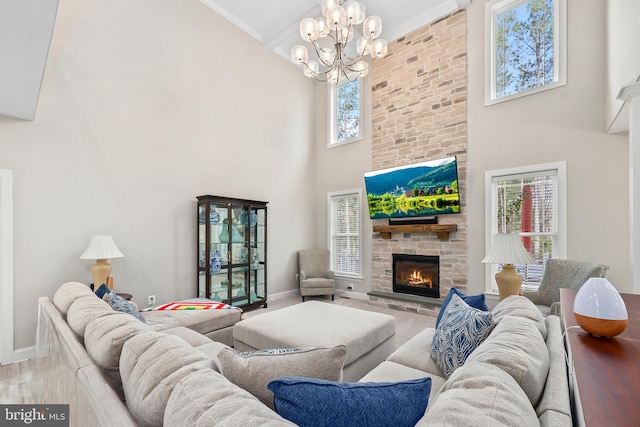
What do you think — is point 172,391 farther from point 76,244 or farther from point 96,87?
point 96,87

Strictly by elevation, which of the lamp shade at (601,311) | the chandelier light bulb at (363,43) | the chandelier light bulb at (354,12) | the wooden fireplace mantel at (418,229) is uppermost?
the chandelier light bulb at (354,12)

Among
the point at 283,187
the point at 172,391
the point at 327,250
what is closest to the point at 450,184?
the point at 327,250

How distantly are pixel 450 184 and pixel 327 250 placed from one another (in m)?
2.57

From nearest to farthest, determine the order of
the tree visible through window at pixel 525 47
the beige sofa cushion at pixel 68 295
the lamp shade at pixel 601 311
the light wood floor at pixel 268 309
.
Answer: the lamp shade at pixel 601 311, the beige sofa cushion at pixel 68 295, the light wood floor at pixel 268 309, the tree visible through window at pixel 525 47

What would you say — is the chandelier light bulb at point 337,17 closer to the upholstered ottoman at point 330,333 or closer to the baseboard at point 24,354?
the upholstered ottoman at point 330,333

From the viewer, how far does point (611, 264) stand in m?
3.38

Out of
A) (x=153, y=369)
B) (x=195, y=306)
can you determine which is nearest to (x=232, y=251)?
(x=195, y=306)

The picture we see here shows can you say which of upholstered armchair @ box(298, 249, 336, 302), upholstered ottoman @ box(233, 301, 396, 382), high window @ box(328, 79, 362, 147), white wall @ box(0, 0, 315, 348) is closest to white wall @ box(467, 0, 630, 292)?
high window @ box(328, 79, 362, 147)

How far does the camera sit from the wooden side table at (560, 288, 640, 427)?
657 millimetres

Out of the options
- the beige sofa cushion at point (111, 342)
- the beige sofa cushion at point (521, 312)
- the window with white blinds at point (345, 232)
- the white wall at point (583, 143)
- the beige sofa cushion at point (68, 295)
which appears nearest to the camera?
the beige sofa cushion at point (111, 342)

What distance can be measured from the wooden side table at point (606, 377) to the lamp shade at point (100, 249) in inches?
147

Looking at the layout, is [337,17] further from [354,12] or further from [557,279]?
[557,279]

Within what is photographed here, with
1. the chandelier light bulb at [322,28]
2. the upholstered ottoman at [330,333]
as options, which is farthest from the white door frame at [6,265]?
the chandelier light bulb at [322,28]

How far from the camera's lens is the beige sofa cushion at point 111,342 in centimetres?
127
